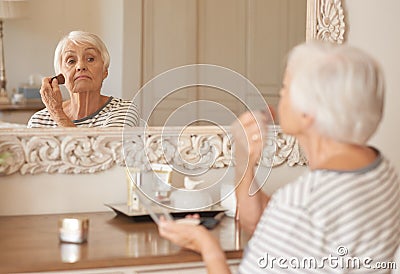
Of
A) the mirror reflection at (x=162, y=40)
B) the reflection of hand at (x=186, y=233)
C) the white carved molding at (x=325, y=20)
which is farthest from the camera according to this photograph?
the white carved molding at (x=325, y=20)

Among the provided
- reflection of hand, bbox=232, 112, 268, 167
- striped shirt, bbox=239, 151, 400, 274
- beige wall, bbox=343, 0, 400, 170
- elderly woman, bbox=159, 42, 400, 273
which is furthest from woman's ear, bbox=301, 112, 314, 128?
beige wall, bbox=343, 0, 400, 170

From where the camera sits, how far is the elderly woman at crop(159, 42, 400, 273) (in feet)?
5.41

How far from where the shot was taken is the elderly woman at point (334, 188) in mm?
1650

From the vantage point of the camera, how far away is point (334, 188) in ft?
5.45

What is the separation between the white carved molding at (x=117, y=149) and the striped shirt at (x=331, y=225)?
2.97ft

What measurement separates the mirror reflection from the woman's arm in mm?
491

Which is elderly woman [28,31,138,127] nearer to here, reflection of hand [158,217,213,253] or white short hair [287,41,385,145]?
reflection of hand [158,217,213,253]

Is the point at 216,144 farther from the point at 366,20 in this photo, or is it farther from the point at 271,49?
the point at 366,20

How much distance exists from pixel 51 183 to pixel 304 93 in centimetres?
112

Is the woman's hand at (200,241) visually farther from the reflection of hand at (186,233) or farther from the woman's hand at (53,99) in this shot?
the woman's hand at (53,99)

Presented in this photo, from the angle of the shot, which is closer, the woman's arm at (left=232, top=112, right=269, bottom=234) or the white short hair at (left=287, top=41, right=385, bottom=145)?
the white short hair at (left=287, top=41, right=385, bottom=145)

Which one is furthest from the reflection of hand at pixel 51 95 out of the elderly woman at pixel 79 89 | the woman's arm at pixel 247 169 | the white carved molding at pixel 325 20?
the white carved molding at pixel 325 20

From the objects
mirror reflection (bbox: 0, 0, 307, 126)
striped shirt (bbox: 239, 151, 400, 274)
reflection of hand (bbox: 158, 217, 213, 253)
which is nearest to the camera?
striped shirt (bbox: 239, 151, 400, 274)

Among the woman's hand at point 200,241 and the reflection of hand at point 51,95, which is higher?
the reflection of hand at point 51,95
